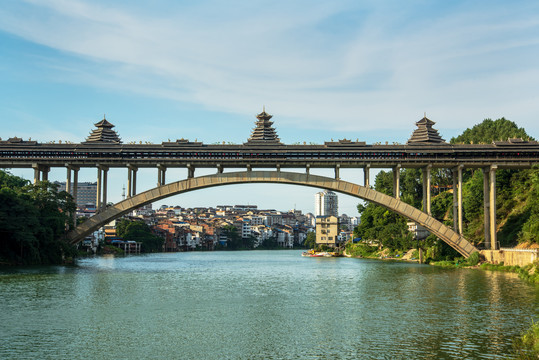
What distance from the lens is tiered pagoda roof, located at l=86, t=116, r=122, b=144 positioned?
62.9 m

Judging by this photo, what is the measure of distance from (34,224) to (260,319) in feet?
115

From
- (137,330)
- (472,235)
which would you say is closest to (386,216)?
(472,235)

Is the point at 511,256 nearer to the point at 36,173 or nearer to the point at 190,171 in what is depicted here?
the point at 190,171

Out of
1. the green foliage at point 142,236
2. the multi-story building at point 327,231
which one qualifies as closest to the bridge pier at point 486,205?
the multi-story building at point 327,231

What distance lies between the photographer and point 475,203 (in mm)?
66500

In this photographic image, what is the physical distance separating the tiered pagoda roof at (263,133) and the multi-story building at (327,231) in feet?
214

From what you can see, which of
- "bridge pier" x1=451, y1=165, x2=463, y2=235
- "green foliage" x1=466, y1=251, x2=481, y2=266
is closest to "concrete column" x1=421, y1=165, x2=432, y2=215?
"bridge pier" x1=451, y1=165, x2=463, y2=235

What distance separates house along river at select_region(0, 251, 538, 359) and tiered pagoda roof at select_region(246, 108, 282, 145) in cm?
2182

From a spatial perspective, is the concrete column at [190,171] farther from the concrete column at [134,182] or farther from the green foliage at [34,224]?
the green foliage at [34,224]

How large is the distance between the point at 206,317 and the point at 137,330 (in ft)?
13.8

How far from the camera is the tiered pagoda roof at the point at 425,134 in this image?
61094 mm

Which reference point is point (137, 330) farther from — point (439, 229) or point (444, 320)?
point (439, 229)

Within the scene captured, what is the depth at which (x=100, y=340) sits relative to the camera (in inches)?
856

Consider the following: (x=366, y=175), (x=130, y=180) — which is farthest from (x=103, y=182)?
(x=366, y=175)
